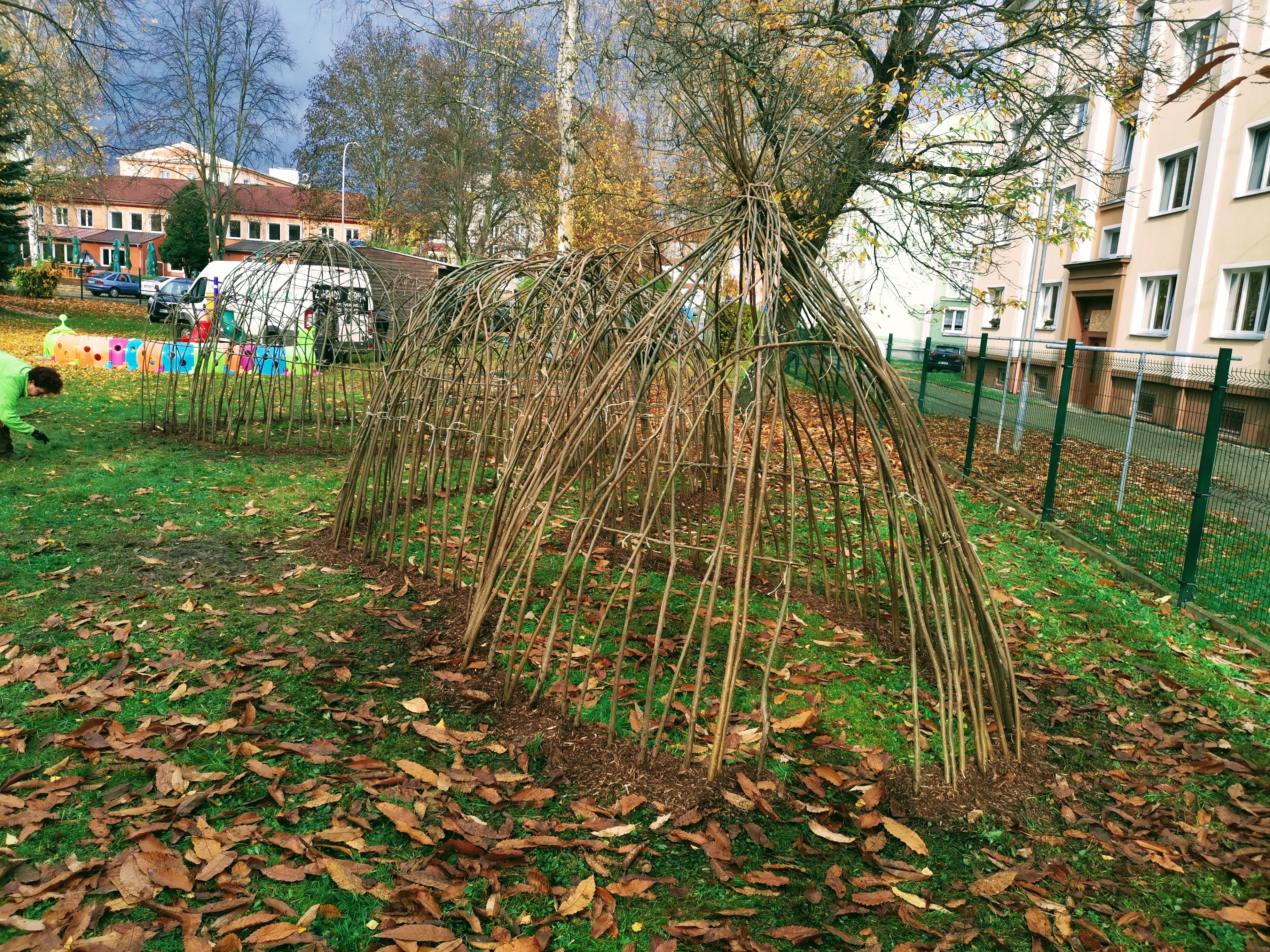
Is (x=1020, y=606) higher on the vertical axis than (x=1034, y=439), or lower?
lower

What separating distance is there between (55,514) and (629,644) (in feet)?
17.3

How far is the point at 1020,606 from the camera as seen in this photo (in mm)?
6055

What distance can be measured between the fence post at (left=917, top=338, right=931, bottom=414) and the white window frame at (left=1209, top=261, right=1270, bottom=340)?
614 centimetres

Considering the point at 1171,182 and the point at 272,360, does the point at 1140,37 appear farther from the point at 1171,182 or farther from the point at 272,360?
the point at 272,360

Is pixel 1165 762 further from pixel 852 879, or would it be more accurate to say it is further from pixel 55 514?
pixel 55 514

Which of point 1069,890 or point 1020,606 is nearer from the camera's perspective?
point 1069,890

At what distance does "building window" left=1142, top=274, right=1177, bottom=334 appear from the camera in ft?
59.6

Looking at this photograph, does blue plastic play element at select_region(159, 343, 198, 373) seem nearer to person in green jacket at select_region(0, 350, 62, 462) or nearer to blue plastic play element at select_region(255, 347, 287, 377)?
blue plastic play element at select_region(255, 347, 287, 377)

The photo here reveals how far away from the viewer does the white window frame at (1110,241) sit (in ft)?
65.4

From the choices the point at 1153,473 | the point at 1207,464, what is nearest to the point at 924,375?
the point at 1153,473

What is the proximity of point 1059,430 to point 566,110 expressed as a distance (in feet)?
32.0

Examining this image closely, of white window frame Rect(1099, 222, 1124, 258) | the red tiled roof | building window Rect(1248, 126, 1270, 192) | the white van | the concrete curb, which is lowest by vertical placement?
the concrete curb

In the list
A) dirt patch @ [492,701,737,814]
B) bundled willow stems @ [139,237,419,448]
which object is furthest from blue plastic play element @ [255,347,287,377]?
dirt patch @ [492,701,737,814]

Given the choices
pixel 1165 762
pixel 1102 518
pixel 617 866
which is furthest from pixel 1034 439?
pixel 617 866
